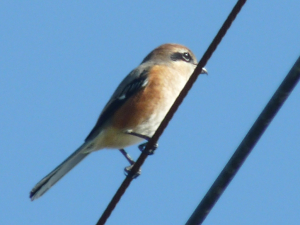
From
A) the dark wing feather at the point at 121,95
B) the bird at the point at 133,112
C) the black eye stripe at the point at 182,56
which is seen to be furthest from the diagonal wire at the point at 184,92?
the black eye stripe at the point at 182,56

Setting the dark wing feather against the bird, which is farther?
the dark wing feather

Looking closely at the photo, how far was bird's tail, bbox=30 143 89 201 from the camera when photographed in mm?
5668

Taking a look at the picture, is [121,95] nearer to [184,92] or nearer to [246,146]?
Answer: [184,92]

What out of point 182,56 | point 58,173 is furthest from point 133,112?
point 182,56

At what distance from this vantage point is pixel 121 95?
22.2 feet

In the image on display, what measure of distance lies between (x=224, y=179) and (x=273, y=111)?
1.56 ft

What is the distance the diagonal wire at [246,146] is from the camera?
2943mm

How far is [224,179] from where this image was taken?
3.13 meters

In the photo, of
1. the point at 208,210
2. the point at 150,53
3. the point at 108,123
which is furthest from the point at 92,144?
the point at 208,210

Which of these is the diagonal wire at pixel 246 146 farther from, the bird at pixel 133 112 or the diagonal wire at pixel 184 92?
the bird at pixel 133 112

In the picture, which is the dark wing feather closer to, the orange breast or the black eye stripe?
the orange breast

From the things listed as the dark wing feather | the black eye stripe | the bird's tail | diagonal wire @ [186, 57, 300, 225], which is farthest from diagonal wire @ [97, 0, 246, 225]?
the black eye stripe

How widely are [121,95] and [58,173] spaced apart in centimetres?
132

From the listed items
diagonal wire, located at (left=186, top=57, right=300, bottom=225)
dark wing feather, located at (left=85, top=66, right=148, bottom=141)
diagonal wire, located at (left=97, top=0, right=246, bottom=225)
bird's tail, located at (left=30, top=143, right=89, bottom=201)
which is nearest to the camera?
diagonal wire, located at (left=186, top=57, right=300, bottom=225)
